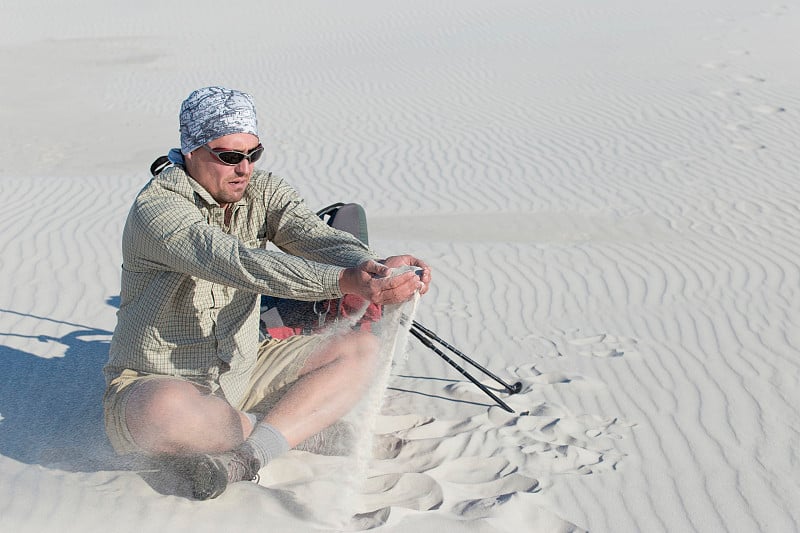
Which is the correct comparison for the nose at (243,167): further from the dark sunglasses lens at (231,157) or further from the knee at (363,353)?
the knee at (363,353)

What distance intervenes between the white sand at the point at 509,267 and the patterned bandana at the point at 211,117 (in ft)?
4.35

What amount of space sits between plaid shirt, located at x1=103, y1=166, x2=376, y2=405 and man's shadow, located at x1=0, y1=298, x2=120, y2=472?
575mm

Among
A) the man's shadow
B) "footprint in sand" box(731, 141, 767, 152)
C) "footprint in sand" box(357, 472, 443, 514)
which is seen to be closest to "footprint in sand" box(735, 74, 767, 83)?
"footprint in sand" box(731, 141, 767, 152)

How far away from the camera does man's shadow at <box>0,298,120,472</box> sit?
408 centimetres

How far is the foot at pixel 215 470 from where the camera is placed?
11.0ft

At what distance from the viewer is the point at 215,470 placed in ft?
11.0

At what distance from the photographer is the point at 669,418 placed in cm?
465

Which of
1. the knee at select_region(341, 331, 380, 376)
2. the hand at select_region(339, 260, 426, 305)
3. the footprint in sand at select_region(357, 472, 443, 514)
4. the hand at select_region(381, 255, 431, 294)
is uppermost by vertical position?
the hand at select_region(339, 260, 426, 305)

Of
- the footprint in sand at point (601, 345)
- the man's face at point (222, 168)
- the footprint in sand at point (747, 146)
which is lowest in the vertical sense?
the footprint in sand at point (747, 146)

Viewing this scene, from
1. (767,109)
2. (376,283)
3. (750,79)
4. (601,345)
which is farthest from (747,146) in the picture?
(376,283)

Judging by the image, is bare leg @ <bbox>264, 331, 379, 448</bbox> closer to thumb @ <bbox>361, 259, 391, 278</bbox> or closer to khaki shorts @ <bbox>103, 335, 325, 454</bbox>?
khaki shorts @ <bbox>103, 335, 325, 454</bbox>

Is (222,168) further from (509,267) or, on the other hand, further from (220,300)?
(509,267)

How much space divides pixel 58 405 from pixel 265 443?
161 centimetres

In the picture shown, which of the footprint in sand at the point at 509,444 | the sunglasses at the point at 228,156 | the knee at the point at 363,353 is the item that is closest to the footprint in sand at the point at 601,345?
the footprint in sand at the point at 509,444
